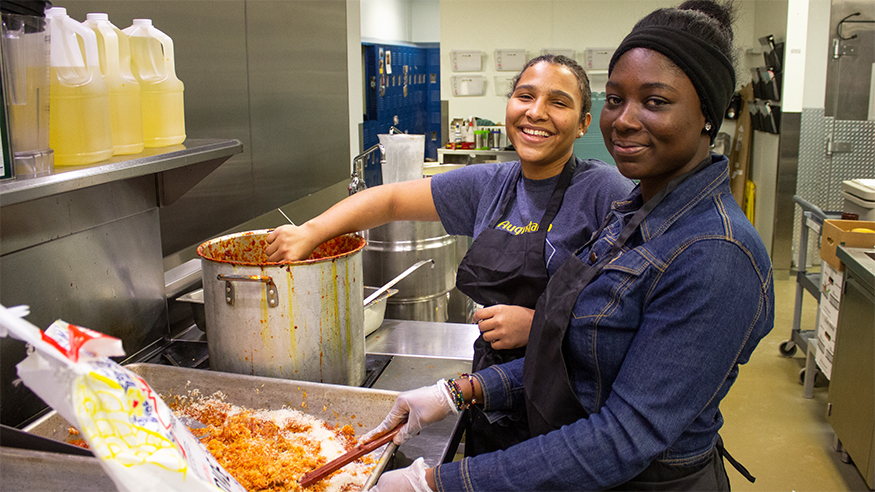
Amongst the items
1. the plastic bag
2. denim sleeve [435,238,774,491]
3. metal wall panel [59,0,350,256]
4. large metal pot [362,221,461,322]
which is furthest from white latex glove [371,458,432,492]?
large metal pot [362,221,461,322]

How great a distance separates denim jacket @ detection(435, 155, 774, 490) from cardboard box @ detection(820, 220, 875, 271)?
2490mm

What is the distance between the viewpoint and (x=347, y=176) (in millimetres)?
4668

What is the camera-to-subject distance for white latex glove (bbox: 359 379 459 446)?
1314 mm

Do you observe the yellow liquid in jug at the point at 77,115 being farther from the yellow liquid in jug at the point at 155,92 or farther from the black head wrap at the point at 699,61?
the black head wrap at the point at 699,61

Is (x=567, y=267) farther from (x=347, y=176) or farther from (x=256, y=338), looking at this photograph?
(x=347, y=176)

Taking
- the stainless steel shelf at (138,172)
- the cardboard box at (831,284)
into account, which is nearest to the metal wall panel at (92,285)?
the stainless steel shelf at (138,172)

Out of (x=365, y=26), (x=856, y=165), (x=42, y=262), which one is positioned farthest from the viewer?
(x=365, y=26)

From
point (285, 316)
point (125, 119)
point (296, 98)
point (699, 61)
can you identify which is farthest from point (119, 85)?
point (296, 98)

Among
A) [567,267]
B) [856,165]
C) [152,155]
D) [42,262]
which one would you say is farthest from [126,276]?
[856,165]

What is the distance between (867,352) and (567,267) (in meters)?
2.28

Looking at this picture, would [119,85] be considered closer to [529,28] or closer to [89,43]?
[89,43]

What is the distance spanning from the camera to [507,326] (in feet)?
4.98

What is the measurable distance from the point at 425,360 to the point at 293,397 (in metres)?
0.50

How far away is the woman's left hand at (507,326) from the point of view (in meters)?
1.52
